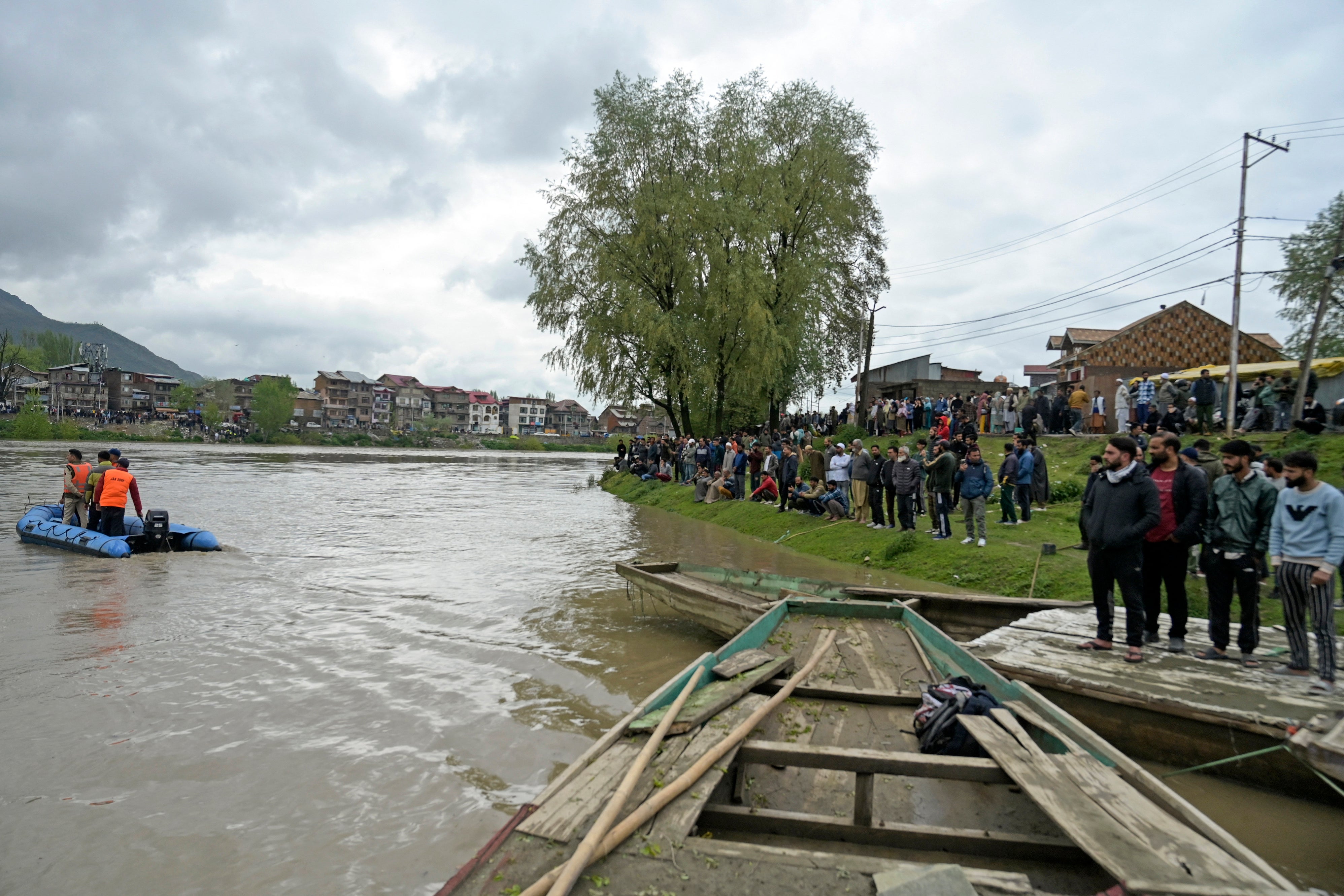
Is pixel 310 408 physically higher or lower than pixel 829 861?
higher

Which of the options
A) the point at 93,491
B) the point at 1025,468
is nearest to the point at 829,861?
the point at 1025,468

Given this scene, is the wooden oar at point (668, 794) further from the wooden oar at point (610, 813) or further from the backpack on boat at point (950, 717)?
the backpack on boat at point (950, 717)

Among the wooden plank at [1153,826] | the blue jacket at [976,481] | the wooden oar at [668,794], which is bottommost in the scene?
the wooden oar at [668,794]

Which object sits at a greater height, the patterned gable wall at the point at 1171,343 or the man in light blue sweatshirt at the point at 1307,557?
the patterned gable wall at the point at 1171,343

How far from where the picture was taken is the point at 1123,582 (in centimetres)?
634

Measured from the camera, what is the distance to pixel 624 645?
29.2ft

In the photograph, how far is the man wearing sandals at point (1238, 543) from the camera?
612 centimetres

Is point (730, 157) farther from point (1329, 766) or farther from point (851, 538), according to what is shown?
point (1329, 766)

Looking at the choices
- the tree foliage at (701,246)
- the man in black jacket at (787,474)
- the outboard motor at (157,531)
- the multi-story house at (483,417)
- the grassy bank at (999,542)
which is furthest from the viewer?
the multi-story house at (483,417)

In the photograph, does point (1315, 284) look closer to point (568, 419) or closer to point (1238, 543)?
point (1238, 543)

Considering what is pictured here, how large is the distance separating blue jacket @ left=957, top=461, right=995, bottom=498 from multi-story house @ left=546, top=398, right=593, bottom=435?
13399cm

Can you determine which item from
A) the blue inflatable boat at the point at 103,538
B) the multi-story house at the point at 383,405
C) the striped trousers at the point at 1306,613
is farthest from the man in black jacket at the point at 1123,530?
the multi-story house at the point at 383,405

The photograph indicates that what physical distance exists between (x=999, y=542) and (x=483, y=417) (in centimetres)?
13358

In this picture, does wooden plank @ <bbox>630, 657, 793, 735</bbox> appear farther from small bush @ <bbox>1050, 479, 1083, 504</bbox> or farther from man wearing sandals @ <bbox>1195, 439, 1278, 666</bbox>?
small bush @ <bbox>1050, 479, 1083, 504</bbox>
